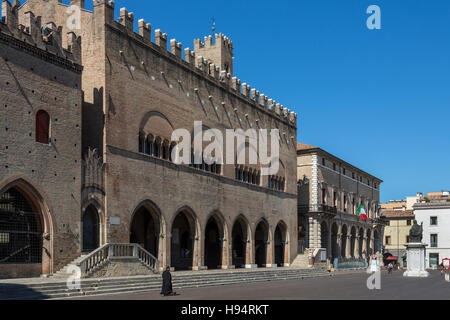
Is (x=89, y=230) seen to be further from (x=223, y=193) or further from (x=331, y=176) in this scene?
(x=331, y=176)

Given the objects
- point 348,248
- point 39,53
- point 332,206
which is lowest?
point 348,248

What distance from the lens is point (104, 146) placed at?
25.9 metres

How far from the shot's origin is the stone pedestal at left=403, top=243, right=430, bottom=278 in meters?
37.1

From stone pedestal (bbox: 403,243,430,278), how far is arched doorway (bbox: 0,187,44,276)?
23.7 m

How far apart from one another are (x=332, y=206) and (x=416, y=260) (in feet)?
51.4

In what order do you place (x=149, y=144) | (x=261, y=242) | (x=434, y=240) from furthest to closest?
(x=434, y=240), (x=261, y=242), (x=149, y=144)

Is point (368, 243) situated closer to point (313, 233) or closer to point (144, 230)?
point (313, 233)

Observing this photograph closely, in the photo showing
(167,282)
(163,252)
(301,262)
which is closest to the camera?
(167,282)

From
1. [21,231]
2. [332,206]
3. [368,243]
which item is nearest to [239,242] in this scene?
[332,206]

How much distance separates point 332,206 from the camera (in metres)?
52.9

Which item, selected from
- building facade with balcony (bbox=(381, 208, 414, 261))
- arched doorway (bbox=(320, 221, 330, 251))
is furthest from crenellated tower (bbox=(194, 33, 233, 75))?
building facade with balcony (bbox=(381, 208, 414, 261))

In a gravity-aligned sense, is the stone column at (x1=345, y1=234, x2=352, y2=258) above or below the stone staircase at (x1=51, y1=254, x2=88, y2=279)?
below

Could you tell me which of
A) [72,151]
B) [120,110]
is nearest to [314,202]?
[120,110]

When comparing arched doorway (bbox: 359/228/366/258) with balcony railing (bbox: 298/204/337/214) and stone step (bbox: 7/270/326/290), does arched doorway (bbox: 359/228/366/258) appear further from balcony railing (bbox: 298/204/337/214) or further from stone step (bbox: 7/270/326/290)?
stone step (bbox: 7/270/326/290)
